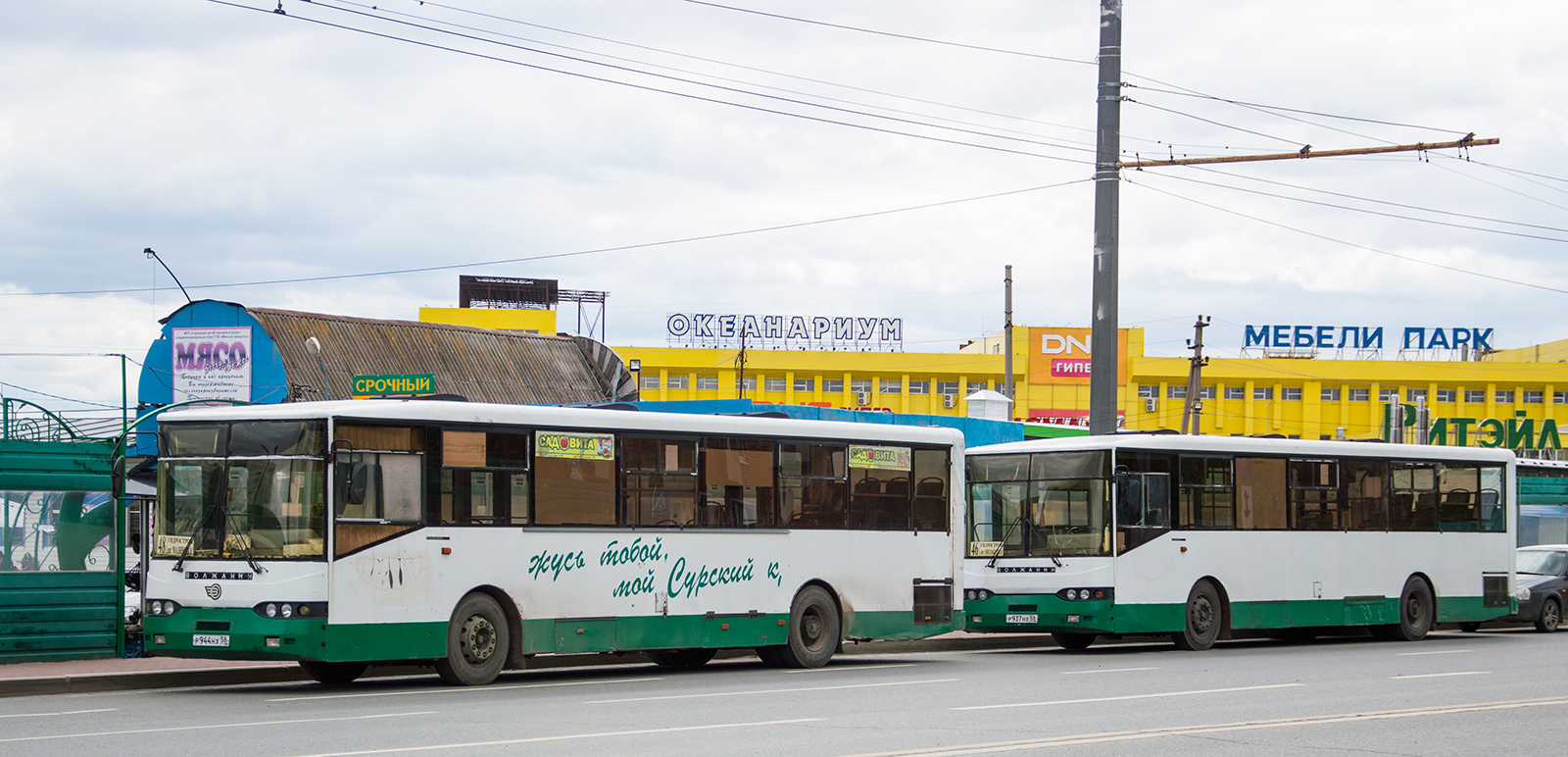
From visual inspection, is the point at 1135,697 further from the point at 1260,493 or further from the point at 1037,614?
the point at 1260,493

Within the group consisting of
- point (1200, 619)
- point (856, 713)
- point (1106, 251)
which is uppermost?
point (1106, 251)

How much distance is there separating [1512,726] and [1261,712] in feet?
5.85

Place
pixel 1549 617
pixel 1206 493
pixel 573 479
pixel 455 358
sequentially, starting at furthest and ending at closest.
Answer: pixel 455 358, pixel 1549 617, pixel 1206 493, pixel 573 479

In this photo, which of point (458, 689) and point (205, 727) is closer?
point (205, 727)

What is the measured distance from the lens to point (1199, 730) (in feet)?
38.2

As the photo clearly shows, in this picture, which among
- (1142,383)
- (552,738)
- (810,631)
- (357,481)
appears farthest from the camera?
(1142,383)

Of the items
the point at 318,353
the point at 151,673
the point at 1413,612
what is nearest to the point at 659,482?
the point at 151,673

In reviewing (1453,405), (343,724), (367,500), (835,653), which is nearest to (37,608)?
(367,500)

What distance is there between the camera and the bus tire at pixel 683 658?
18797 mm

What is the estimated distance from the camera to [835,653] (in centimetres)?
2123

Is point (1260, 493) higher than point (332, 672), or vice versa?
point (1260, 493)

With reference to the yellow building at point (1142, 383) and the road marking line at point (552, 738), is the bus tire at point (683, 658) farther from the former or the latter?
the yellow building at point (1142, 383)

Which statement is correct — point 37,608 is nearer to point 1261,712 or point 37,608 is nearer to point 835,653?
point 835,653

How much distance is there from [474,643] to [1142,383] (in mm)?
84563
